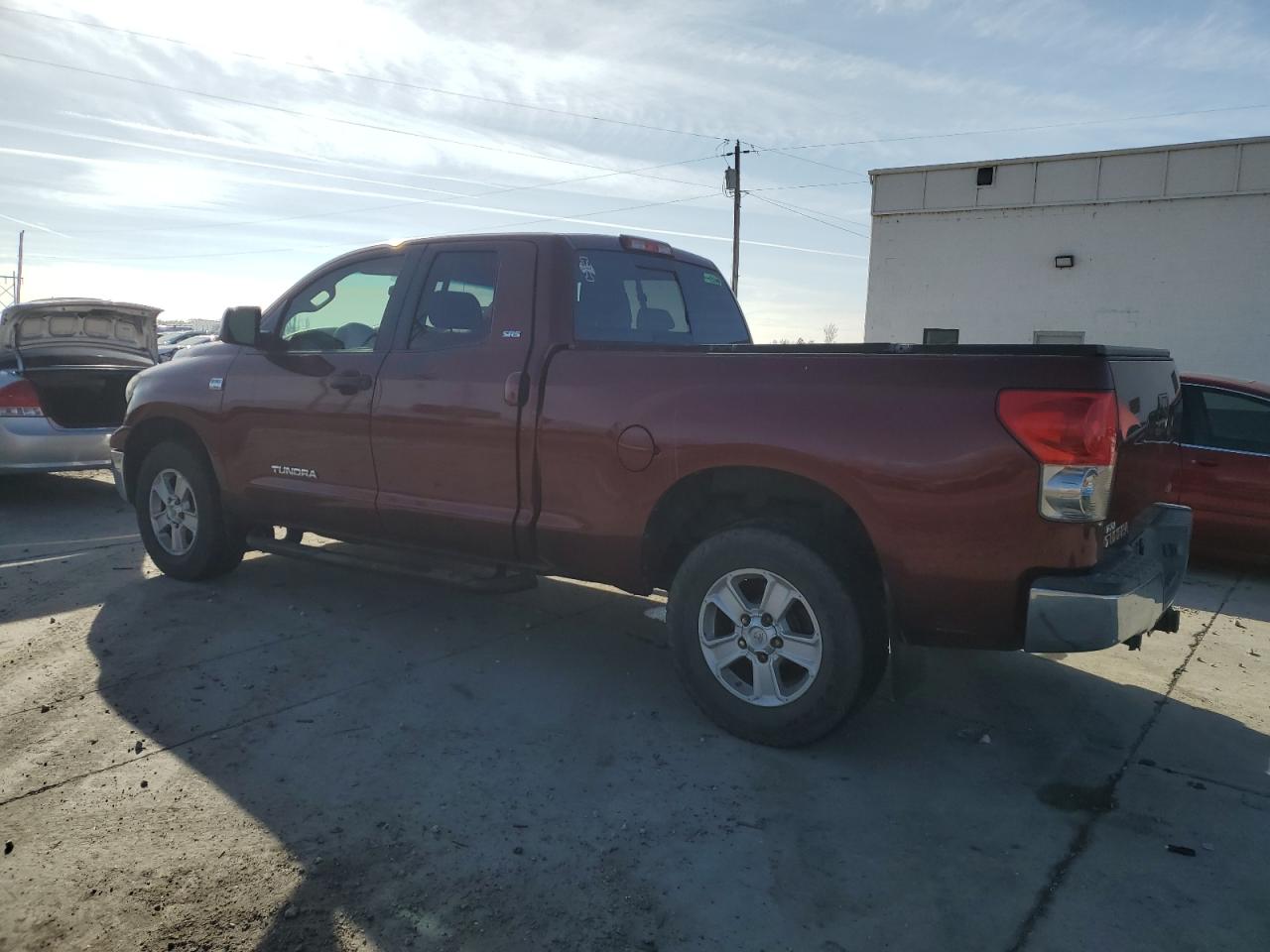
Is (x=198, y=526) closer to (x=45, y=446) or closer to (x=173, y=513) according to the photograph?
(x=173, y=513)

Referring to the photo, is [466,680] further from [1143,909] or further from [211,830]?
[1143,909]

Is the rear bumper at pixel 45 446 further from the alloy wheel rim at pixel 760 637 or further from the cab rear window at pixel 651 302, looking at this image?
the alloy wheel rim at pixel 760 637

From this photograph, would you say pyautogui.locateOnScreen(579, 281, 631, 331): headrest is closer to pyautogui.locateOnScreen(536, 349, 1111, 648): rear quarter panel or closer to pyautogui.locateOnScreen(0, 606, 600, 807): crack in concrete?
pyautogui.locateOnScreen(536, 349, 1111, 648): rear quarter panel

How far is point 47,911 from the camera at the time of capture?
2.62 metres

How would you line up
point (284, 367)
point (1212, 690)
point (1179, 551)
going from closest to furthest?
1. point (1179, 551)
2. point (1212, 690)
3. point (284, 367)

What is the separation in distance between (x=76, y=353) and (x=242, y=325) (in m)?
4.71

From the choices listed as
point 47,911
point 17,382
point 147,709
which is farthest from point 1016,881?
point 17,382

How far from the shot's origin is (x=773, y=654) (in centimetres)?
370

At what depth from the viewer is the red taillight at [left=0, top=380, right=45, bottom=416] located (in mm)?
8078

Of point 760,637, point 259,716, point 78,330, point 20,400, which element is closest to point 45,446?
point 20,400

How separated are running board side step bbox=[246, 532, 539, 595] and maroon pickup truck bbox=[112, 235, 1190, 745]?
10cm

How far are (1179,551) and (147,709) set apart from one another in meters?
4.37

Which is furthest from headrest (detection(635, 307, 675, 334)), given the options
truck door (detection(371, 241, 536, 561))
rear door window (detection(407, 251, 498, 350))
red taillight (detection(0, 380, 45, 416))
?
red taillight (detection(0, 380, 45, 416))

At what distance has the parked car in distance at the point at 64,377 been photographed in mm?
8133
